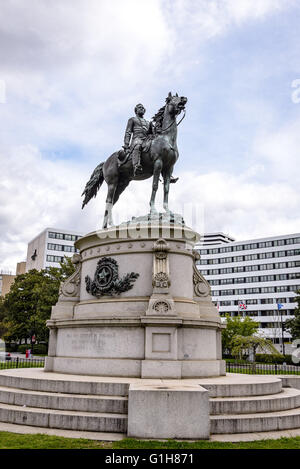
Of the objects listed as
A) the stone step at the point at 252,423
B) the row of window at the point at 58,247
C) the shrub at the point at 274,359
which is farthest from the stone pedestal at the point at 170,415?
the row of window at the point at 58,247

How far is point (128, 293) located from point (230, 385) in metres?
4.81

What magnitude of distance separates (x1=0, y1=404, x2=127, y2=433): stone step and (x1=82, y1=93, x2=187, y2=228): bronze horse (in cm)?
840

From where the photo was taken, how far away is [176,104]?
50.7ft

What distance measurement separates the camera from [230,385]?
1005 cm

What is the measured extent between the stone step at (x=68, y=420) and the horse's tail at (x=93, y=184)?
1054 centimetres

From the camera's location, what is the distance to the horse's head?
15.5 m

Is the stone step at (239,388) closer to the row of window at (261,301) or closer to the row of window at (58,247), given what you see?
the row of window at (261,301)

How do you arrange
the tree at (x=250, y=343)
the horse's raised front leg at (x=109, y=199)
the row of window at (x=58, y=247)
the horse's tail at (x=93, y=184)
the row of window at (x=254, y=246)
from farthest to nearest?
1. the row of window at (x=58, y=247)
2. the row of window at (x=254, y=246)
3. the tree at (x=250, y=343)
4. the horse's tail at (x=93, y=184)
5. the horse's raised front leg at (x=109, y=199)

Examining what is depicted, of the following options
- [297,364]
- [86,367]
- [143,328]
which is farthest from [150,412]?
[297,364]

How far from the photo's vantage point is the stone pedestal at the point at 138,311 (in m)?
12.1

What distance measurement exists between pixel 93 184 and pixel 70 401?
10.8 meters

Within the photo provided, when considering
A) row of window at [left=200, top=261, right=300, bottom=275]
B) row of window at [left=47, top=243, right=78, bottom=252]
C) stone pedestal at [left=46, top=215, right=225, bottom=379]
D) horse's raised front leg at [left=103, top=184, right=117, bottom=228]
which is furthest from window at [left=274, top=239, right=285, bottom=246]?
stone pedestal at [left=46, top=215, right=225, bottom=379]

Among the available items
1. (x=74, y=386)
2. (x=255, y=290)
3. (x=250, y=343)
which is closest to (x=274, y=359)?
(x=250, y=343)
